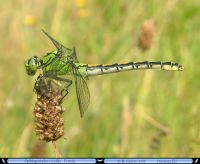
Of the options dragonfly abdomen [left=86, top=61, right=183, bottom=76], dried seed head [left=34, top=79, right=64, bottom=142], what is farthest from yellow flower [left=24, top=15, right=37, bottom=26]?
dried seed head [left=34, top=79, right=64, bottom=142]

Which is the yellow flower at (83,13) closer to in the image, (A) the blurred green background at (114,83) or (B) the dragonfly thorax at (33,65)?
(A) the blurred green background at (114,83)

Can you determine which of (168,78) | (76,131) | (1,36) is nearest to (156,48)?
(168,78)

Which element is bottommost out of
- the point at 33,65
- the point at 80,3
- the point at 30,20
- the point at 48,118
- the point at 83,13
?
the point at 48,118

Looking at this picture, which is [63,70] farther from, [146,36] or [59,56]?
[146,36]

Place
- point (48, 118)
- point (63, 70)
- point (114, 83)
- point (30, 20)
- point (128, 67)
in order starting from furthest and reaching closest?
point (30, 20) < point (114, 83) < point (128, 67) < point (63, 70) < point (48, 118)

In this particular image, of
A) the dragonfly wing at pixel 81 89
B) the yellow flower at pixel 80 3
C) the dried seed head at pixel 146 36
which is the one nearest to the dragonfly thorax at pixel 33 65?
the dragonfly wing at pixel 81 89

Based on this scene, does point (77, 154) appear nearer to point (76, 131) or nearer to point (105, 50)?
point (76, 131)

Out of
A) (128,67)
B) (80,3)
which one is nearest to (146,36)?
(128,67)
